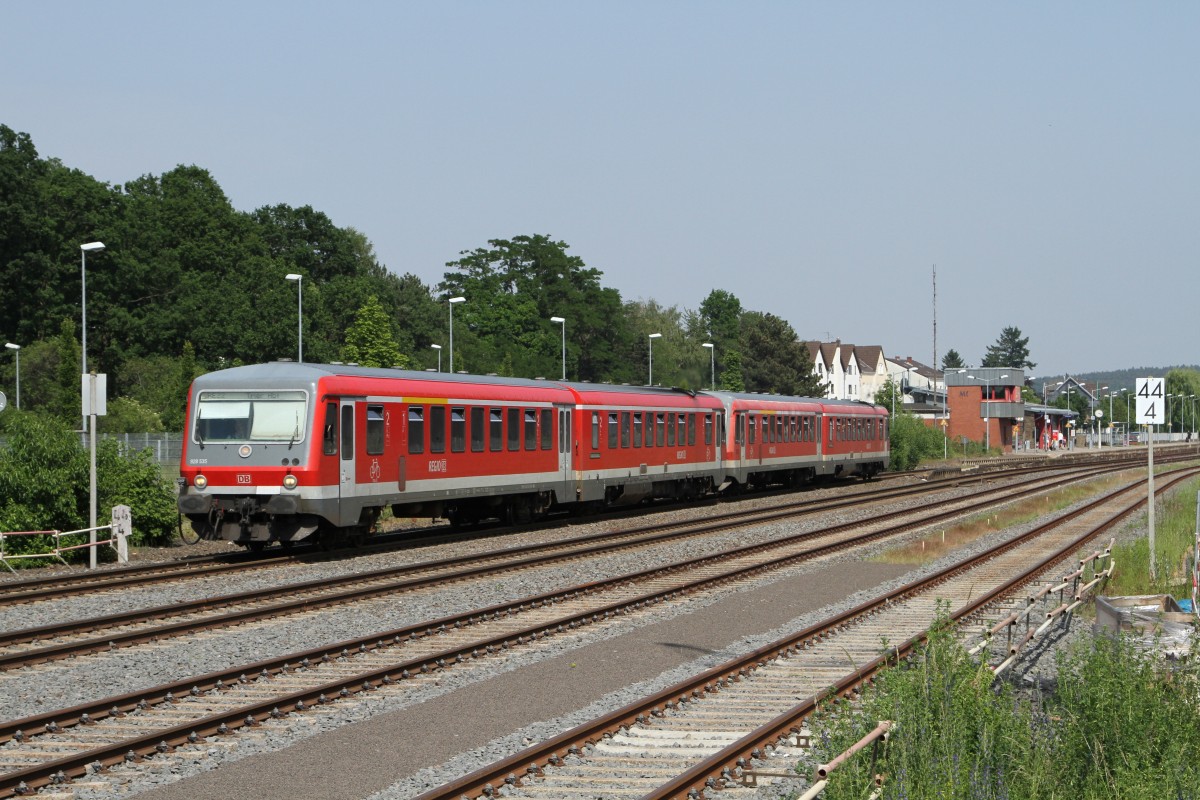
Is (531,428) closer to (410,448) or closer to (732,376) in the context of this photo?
(410,448)

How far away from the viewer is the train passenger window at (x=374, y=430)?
2261 cm

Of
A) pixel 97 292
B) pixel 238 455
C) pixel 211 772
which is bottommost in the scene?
pixel 211 772

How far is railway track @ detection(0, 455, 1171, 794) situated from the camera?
9492mm

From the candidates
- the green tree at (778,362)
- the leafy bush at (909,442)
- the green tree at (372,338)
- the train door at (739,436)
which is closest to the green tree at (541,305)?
the green tree at (778,362)

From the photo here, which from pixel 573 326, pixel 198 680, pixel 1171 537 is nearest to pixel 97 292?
pixel 573 326

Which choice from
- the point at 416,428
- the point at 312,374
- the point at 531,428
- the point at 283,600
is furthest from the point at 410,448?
the point at 283,600

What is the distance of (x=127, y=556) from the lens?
21.8 metres

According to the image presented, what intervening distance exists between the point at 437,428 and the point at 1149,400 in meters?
11.7

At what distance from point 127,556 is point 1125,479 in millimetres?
44313

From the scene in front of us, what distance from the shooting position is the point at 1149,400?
19.9 m

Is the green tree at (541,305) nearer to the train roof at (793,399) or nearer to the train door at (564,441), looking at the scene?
the train roof at (793,399)

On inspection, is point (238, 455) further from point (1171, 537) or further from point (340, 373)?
point (1171, 537)

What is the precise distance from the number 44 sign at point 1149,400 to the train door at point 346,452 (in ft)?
38.4

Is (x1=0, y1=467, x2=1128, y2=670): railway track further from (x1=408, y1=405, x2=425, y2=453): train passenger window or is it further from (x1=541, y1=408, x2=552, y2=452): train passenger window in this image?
(x1=541, y1=408, x2=552, y2=452): train passenger window
